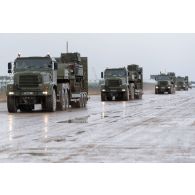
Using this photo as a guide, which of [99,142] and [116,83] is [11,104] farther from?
[116,83]

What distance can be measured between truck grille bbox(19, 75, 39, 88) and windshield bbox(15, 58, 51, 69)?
0.56 m

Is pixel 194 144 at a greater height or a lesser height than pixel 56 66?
lesser

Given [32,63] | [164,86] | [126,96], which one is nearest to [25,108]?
[32,63]

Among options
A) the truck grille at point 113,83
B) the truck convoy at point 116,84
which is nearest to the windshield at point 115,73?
the truck convoy at point 116,84

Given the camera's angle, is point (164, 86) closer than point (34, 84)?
No

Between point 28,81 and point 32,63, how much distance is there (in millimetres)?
914

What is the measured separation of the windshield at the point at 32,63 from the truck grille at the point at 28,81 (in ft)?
1.85

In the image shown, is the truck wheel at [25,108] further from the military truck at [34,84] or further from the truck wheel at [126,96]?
the truck wheel at [126,96]

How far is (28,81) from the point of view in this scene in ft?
102

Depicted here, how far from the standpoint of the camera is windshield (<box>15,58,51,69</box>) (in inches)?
1224
